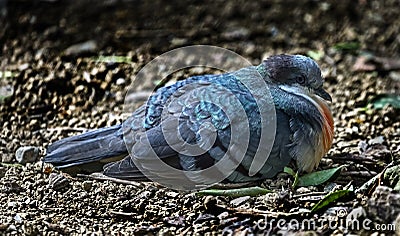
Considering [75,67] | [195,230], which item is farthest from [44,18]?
[195,230]

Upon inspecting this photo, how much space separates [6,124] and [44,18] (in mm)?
1837

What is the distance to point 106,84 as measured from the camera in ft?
19.9

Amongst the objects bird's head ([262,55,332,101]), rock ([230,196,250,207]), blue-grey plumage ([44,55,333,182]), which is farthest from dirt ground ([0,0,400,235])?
bird's head ([262,55,332,101])

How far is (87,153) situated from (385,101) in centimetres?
235

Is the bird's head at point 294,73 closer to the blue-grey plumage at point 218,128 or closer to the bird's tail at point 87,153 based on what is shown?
the blue-grey plumage at point 218,128

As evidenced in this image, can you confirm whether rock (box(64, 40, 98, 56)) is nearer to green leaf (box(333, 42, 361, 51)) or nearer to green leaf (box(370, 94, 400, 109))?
green leaf (box(333, 42, 361, 51))

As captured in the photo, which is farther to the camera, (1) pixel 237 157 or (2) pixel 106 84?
(2) pixel 106 84

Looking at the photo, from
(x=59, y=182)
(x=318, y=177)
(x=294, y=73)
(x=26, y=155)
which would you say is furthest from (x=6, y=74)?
(x=318, y=177)

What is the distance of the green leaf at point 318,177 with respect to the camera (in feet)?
14.8

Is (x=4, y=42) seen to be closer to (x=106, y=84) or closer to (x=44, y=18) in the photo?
(x=44, y=18)

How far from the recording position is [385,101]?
18.9 ft

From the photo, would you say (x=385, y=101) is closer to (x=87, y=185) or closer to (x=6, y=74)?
(x=87, y=185)

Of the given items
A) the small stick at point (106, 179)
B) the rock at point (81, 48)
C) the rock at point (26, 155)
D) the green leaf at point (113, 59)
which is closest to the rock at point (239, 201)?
the small stick at point (106, 179)

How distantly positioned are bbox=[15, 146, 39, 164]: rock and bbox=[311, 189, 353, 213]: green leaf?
6.59 feet
